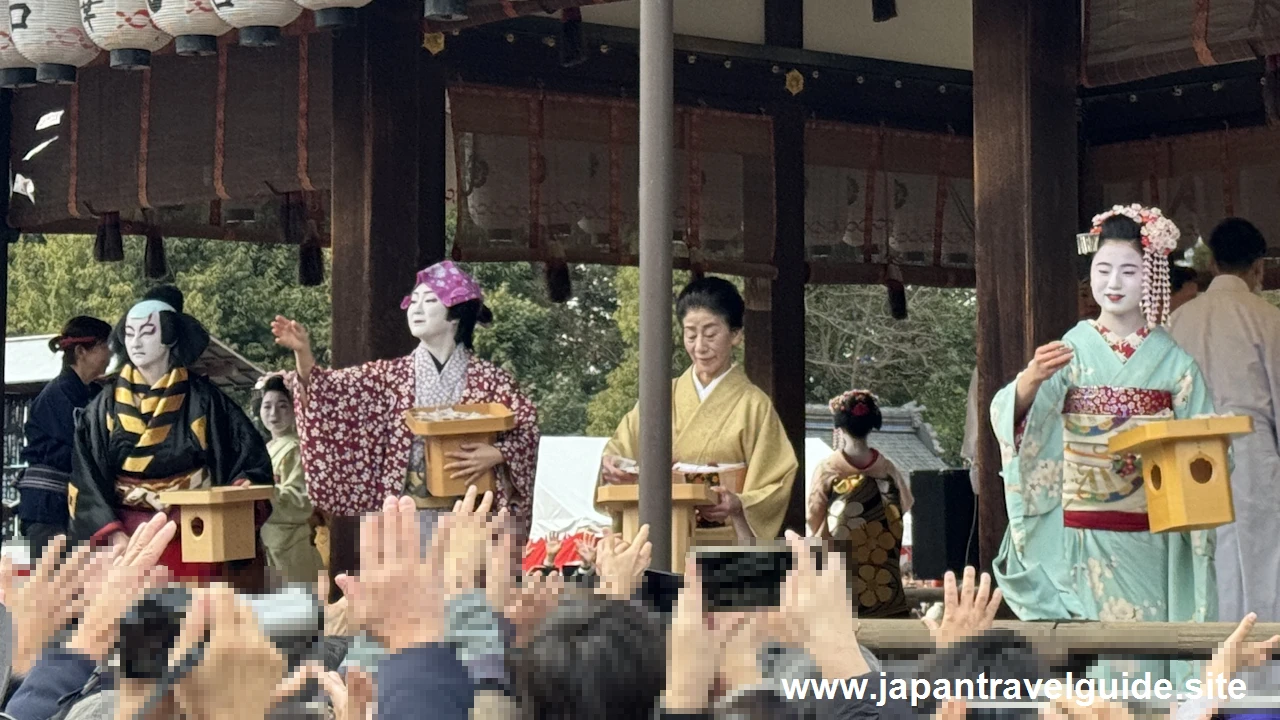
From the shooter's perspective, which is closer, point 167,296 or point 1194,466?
point 1194,466

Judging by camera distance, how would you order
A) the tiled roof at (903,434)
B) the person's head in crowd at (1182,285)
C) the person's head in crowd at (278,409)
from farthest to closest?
the tiled roof at (903,434) < the person's head in crowd at (278,409) < the person's head in crowd at (1182,285)

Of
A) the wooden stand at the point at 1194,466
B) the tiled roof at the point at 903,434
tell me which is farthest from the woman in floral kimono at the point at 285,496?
the tiled roof at the point at 903,434

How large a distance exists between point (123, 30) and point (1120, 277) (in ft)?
12.3

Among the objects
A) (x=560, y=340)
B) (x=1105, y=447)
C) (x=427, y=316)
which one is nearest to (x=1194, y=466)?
(x=1105, y=447)

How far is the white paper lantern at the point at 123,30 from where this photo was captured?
6527 mm

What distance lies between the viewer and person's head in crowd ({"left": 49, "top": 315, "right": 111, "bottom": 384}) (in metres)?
7.87

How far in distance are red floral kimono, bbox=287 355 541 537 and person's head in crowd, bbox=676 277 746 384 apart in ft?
2.23

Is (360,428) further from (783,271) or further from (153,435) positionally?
(783,271)

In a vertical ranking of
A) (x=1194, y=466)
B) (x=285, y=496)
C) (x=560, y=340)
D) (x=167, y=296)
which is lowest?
(x=285, y=496)

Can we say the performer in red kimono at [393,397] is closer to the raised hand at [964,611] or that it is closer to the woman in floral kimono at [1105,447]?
the woman in floral kimono at [1105,447]

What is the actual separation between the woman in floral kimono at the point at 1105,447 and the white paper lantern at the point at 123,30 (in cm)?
347

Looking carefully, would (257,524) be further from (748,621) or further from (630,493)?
(748,621)

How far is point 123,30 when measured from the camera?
21.6ft

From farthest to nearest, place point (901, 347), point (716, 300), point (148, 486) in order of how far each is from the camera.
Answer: point (901, 347) < point (148, 486) < point (716, 300)
